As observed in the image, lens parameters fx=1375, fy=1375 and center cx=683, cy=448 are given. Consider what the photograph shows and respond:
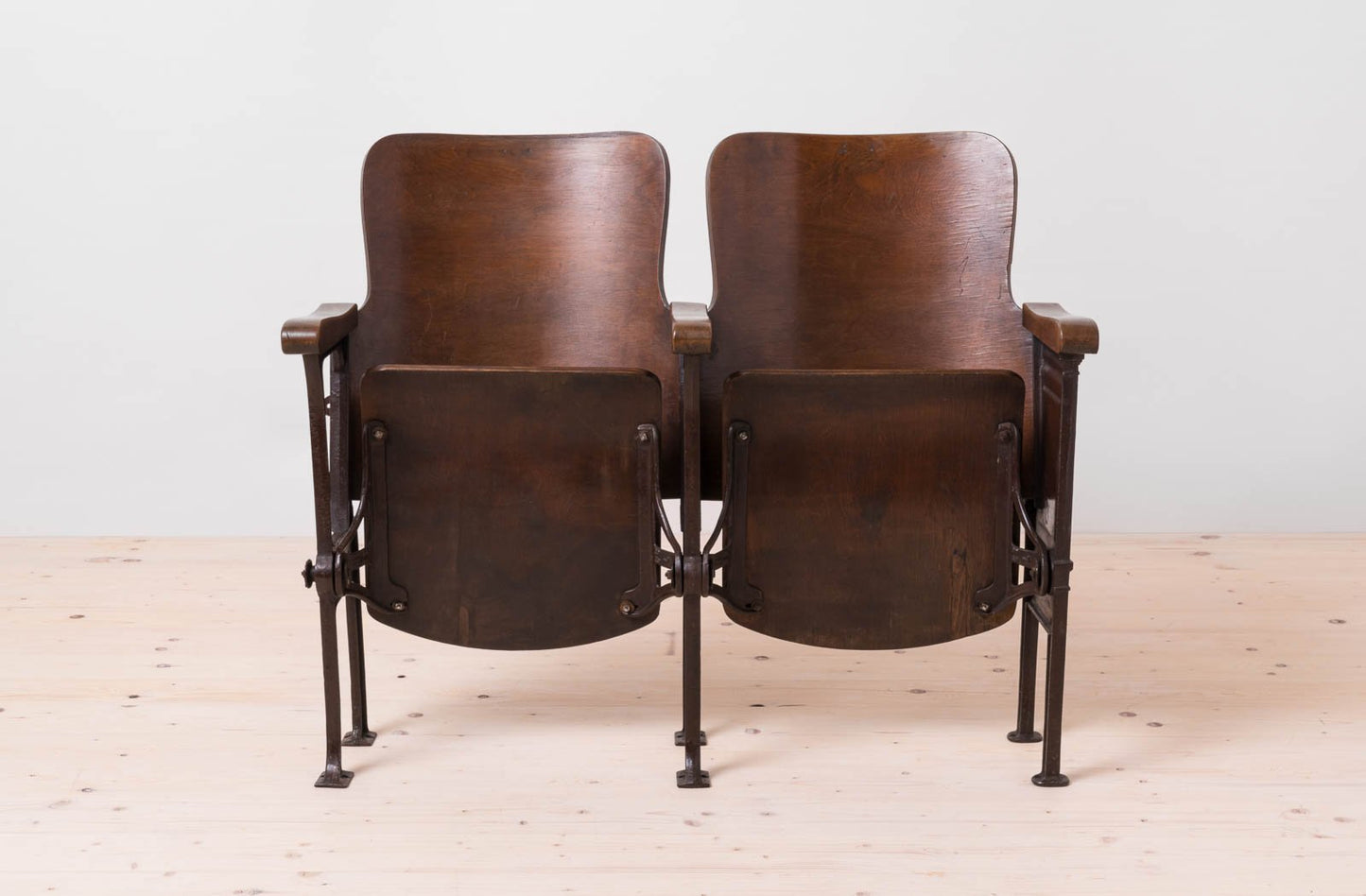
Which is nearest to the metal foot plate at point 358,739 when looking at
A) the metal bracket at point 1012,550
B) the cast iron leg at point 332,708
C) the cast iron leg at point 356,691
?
the cast iron leg at point 356,691

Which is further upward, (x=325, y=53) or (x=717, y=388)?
(x=325, y=53)

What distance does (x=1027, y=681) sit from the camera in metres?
2.50

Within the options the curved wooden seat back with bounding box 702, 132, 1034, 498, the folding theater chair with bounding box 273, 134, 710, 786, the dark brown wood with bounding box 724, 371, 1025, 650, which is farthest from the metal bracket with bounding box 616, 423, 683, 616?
the curved wooden seat back with bounding box 702, 132, 1034, 498

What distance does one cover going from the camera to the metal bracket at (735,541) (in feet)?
7.50

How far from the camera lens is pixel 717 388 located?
259 cm

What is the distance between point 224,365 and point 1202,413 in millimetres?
2780

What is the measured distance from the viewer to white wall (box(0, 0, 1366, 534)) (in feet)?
12.1

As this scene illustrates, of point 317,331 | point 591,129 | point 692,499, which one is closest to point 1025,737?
point 692,499

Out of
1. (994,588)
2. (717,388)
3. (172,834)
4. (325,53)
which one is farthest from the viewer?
(325,53)

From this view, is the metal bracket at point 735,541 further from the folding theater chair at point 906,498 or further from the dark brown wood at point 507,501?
the dark brown wood at point 507,501

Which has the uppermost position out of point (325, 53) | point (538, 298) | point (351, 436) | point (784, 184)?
point (325, 53)

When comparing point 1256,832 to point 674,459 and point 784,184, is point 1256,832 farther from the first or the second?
point 784,184

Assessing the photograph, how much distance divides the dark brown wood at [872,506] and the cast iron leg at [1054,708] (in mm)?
93

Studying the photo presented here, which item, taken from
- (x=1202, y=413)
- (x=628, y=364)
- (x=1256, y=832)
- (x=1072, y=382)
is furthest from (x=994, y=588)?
(x=1202, y=413)
